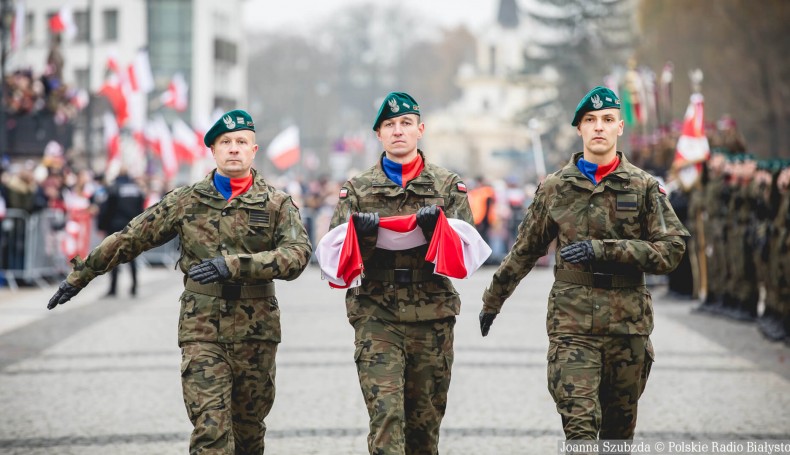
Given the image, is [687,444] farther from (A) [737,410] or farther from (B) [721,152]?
(B) [721,152]

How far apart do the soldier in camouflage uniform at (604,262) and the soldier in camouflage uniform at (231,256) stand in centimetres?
126

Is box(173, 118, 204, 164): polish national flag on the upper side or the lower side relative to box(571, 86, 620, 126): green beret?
upper

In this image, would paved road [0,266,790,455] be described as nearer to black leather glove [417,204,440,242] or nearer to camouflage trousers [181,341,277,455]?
camouflage trousers [181,341,277,455]

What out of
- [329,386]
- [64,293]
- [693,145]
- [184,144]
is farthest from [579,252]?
[184,144]

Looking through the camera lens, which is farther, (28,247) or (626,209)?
(28,247)

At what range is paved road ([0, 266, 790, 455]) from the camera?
30.7ft

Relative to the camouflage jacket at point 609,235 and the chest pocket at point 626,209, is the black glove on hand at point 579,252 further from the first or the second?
the chest pocket at point 626,209

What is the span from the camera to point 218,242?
282 inches

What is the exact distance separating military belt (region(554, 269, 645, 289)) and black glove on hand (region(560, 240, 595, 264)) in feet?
0.62

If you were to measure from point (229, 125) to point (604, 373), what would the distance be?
2204 mm

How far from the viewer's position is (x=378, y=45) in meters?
114

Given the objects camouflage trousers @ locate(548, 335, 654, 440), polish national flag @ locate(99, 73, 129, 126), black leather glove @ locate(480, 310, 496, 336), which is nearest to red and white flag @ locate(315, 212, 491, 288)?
black leather glove @ locate(480, 310, 496, 336)

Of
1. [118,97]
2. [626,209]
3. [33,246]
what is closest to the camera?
[626,209]

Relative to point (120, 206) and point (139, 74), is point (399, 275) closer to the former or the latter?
point (120, 206)
